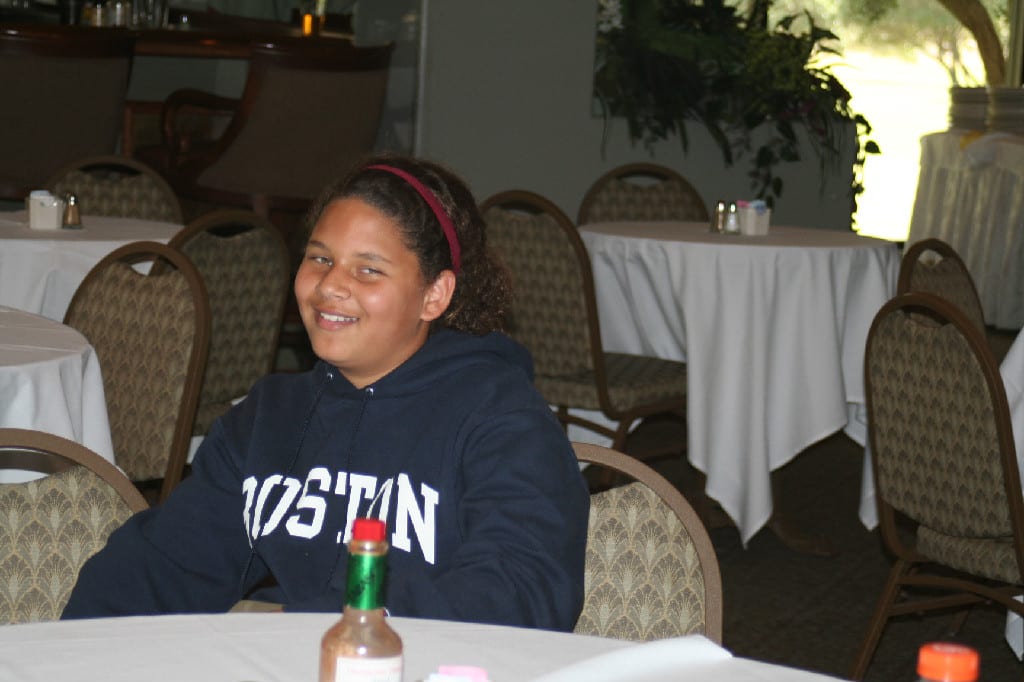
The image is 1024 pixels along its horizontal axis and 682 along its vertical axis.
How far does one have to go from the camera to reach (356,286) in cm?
164

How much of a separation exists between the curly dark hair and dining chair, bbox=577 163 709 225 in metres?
3.36

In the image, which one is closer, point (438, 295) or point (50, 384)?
point (438, 295)

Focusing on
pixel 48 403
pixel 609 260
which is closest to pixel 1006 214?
pixel 609 260

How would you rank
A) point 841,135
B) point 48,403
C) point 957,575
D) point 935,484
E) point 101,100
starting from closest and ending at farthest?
point 48,403
point 935,484
point 957,575
point 101,100
point 841,135

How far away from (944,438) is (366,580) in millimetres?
1962

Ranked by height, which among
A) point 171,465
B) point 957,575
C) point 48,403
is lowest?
point 957,575

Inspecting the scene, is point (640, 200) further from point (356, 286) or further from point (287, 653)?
point (287, 653)

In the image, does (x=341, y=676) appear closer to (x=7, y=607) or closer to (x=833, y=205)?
(x=7, y=607)

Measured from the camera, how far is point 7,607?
5.50ft

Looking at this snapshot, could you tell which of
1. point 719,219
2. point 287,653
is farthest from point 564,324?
point 287,653

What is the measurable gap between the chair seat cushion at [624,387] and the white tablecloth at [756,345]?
0.08 metres

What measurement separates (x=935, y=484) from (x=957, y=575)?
103cm

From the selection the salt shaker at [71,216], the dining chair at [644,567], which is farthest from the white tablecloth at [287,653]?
the salt shaker at [71,216]

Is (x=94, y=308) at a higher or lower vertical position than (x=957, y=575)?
higher
